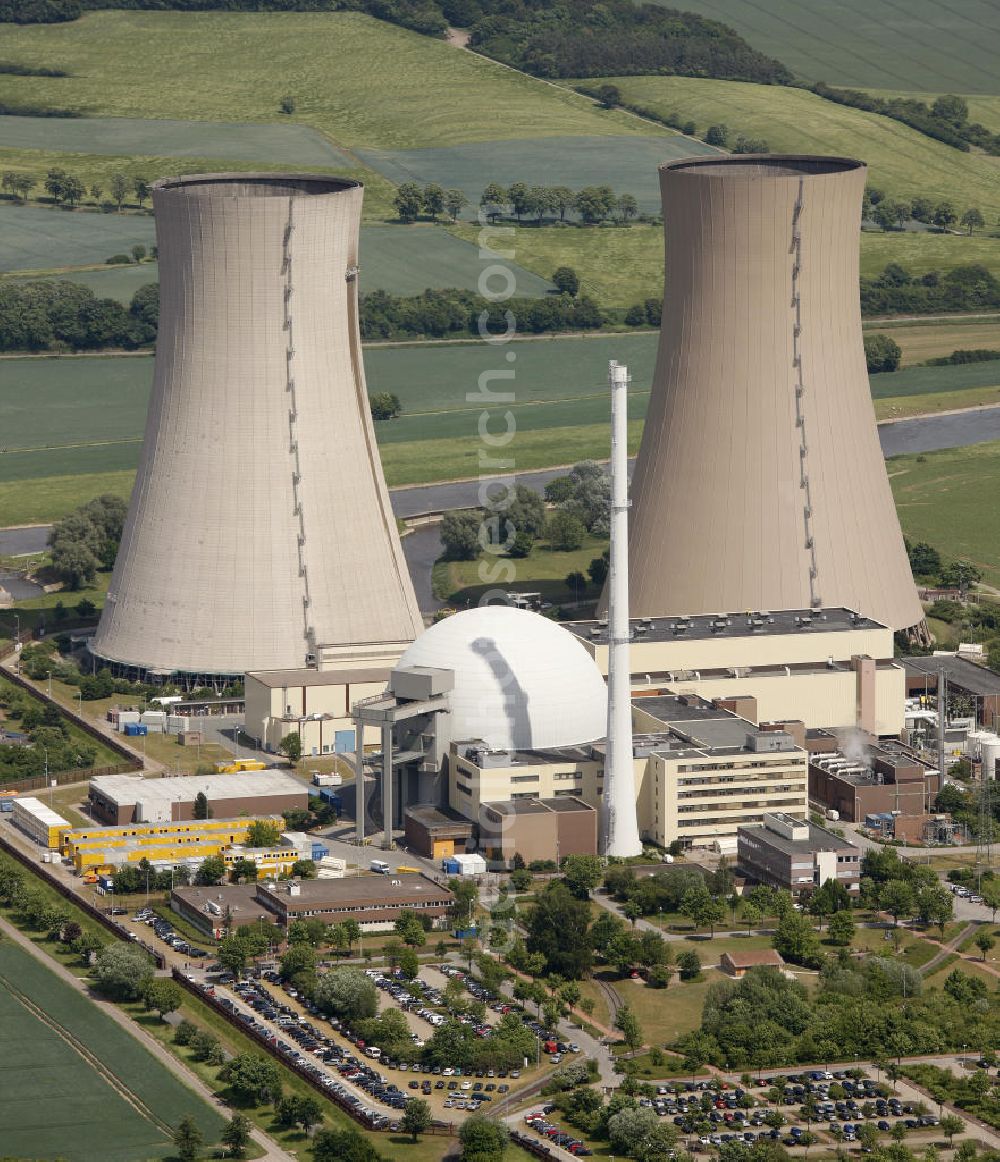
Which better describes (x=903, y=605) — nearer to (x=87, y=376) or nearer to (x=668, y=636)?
(x=668, y=636)

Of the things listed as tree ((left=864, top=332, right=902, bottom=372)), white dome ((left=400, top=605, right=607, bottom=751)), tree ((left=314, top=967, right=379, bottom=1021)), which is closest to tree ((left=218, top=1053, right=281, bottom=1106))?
tree ((left=314, top=967, right=379, bottom=1021))

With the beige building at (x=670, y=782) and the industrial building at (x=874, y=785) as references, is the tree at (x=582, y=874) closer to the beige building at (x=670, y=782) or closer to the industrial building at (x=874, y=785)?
the beige building at (x=670, y=782)

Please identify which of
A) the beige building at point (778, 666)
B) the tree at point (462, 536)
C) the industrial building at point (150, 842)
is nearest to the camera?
the industrial building at point (150, 842)

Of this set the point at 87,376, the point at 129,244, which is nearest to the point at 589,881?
the point at 87,376

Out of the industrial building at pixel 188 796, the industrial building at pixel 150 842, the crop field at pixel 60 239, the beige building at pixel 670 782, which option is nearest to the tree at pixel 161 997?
the industrial building at pixel 150 842

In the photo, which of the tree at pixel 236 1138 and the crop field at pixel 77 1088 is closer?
the tree at pixel 236 1138

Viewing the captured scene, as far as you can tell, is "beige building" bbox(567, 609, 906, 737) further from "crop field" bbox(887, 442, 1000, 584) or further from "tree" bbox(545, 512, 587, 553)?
"tree" bbox(545, 512, 587, 553)

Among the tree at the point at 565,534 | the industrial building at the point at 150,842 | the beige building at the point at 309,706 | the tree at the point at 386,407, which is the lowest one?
the industrial building at the point at 150,842
